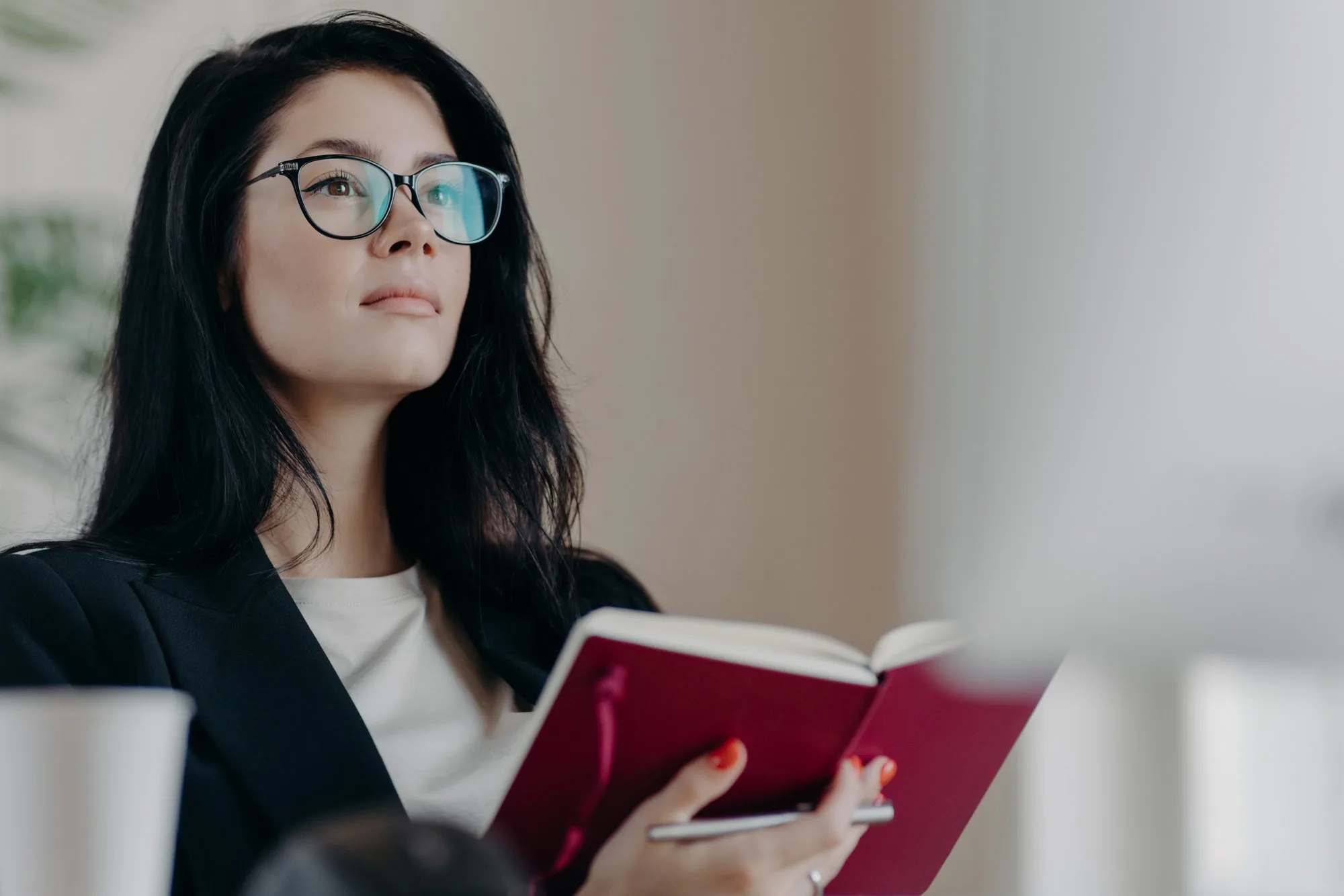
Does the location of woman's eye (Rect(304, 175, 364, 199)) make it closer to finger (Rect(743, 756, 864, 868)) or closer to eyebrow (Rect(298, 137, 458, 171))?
eyebrow (Rect(298, 137, 458, 171))

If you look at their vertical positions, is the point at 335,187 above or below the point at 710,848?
above

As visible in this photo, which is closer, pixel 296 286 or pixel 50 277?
pixel 296 286

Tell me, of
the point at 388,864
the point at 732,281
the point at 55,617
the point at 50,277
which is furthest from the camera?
the point at 732,281

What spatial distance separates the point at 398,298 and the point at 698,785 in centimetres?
62

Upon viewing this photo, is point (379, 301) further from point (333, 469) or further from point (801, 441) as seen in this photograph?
point (801, 441)

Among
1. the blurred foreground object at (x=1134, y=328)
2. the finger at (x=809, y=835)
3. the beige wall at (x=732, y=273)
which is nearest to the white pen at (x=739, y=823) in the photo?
the finger at (x=809, y=835)

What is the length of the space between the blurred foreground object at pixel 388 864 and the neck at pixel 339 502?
2.58ft

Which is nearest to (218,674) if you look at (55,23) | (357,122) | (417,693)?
(417,693)

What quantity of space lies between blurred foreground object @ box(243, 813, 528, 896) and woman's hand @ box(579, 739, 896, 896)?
340mm

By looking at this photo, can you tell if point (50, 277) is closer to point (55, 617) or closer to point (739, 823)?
point (55, 617)

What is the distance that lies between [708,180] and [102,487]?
997mm

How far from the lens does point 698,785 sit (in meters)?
0.83

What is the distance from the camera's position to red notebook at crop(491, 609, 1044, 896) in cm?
77

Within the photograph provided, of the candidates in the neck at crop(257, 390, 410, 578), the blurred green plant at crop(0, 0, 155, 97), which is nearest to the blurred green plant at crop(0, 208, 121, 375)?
the blurred green plant at crop(0, 0, 155, 97)
